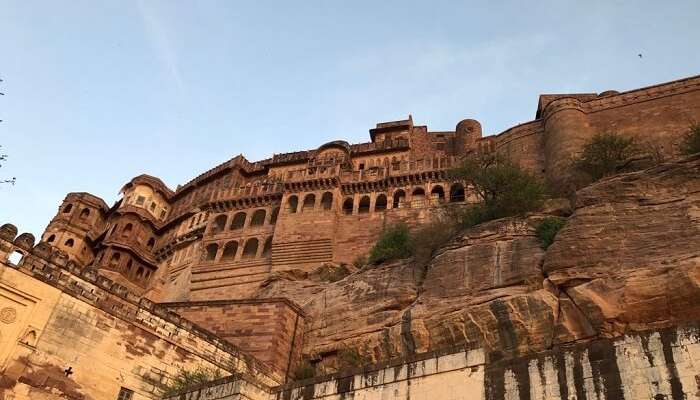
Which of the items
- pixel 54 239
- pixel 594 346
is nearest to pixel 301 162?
pixel 54 239

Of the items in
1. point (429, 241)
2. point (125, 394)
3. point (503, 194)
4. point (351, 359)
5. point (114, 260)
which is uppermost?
point (114, 260)

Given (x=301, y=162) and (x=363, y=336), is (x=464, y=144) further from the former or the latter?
(x=363, y=336)

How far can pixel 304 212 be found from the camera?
36.4 m

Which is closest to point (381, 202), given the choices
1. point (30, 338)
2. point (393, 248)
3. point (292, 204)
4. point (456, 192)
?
point (456, 192)

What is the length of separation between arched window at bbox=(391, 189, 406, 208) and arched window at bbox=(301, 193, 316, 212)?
473 cm

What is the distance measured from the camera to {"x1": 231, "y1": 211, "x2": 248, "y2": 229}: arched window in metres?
39.2

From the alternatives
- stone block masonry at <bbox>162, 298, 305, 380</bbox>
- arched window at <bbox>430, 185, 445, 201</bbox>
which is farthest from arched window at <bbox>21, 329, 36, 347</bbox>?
arched window at <bbox>430, 185, 445, 201</bbox>

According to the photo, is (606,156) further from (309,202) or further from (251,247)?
(251,247)

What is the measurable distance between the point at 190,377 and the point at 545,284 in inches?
415

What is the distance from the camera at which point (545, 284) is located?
17.6m

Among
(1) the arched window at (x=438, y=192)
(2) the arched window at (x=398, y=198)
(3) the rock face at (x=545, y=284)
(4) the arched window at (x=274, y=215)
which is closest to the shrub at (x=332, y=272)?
(3) the rock face at (x=545, y=284)

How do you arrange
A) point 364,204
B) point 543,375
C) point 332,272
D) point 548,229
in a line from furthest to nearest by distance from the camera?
point 364,204, point 332,272, point 548,229, point 543,375

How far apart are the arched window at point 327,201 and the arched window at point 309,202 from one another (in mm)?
541

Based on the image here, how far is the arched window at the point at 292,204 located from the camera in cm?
3706
